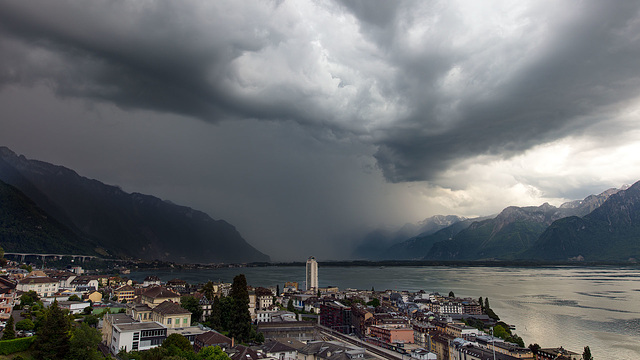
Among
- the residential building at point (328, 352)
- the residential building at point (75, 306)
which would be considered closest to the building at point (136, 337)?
the residential building at point (328, 352)

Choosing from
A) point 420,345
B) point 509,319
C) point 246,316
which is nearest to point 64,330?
point 246,316

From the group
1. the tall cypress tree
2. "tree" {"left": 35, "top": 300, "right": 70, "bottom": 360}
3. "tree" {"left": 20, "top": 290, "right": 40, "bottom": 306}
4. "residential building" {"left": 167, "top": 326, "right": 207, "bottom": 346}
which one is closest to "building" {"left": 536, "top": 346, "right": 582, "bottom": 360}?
the tall cypress tree

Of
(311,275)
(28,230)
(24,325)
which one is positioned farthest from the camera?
(28,230)

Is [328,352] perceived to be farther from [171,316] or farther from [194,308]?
[194,308]

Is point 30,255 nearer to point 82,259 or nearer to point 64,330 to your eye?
point 82,259

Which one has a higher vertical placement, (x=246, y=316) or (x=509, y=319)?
(x=246, y=316)

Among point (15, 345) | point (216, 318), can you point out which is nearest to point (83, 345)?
point (15, 345)

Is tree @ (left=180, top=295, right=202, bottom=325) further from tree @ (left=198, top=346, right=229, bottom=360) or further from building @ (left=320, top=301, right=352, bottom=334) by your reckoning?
building @ (left=320, top=301, right=352, bottom=334)
